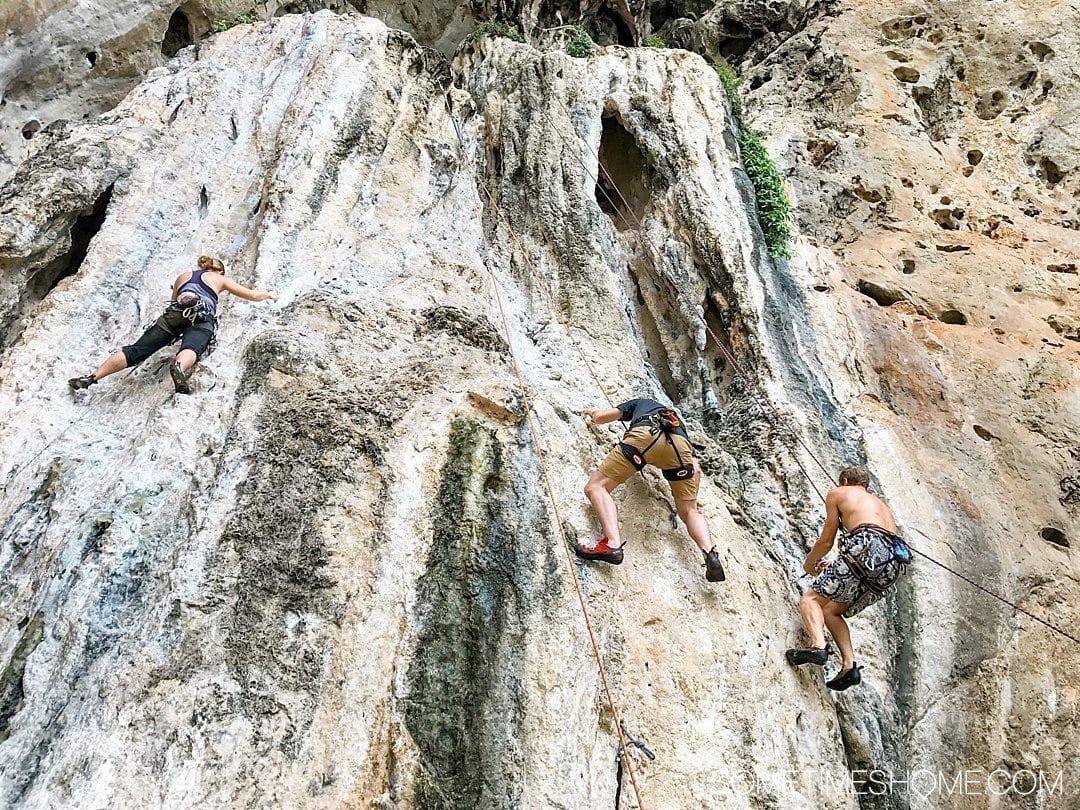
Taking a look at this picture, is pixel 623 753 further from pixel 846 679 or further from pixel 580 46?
pixel 580 46

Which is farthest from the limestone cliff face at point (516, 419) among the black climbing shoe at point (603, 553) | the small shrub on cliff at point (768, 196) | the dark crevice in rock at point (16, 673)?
the small shrub on cliff at point (768, 196)

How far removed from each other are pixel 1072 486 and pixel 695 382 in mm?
3952

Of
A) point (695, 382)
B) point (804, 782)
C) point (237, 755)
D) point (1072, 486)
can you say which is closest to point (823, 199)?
point (695, 382)

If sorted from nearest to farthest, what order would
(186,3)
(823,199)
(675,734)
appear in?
(675,734)
(823,199)
(186,3)

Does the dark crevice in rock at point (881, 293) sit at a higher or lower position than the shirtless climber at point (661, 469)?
lower

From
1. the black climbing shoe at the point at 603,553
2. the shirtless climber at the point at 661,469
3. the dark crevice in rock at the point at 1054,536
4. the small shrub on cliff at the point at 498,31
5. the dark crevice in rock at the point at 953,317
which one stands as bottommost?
the dark crevice in rock at the point at 1054,536

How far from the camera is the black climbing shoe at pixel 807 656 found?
18.4 ft

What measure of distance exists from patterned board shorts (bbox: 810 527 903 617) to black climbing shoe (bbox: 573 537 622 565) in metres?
1.61

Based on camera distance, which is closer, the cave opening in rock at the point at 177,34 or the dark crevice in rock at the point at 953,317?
the dark crevice in rock at the point at 953,317

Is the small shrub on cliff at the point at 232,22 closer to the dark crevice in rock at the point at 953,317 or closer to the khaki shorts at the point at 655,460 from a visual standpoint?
the khaki shorts at the point at 655,460

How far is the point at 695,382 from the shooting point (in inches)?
346

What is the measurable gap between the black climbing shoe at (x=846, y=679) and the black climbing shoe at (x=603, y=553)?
185cm

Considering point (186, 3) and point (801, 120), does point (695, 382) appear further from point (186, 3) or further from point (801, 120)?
point (186, 3)

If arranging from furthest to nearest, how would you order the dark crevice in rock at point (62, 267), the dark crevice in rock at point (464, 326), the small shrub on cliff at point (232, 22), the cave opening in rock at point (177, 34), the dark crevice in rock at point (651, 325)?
1. the cave opening in rock at point (177, 34)
2. the small shrub on cliff at point (232, 22)
3. the dark crevice in rock at point (651, 325)
4. the dark crevice in rock at point (62, 267)
5. the dark crevice in rock at point (464, 326)
